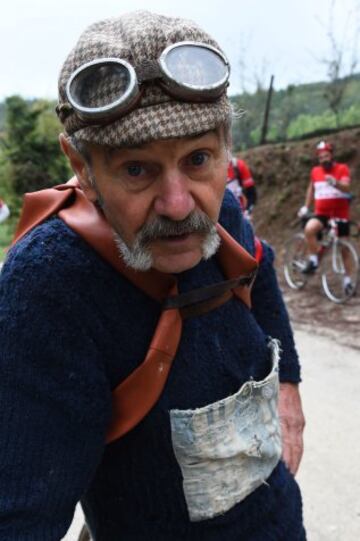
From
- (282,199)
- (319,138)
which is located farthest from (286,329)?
(319,138)

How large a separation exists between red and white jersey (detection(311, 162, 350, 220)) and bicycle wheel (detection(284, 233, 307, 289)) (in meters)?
0.74

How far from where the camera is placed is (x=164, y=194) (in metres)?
1.02

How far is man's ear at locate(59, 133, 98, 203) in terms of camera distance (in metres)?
1.09

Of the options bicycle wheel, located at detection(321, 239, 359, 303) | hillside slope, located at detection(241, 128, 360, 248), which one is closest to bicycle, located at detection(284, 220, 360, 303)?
bicycle wheel, located at detection(321, 239, 359, 303)

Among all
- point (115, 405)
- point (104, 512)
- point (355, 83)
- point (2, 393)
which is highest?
point (2, 393)

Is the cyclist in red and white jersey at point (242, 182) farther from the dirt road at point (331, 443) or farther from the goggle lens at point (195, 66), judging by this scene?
the goggle lens at point (195, 66)

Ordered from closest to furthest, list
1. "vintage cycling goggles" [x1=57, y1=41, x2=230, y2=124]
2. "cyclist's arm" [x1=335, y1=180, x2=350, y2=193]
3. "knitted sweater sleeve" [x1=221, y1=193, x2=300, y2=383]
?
1. "vintage cycling goggles" [x1=57, y1=41, x2=230, y2=124]
2. "knitted sweater sleeve" [x1=221, y1=193, x2=300, y2=383]
3. "cyclist's arm" [x1=335, y1=180, x2=350, y2=193]

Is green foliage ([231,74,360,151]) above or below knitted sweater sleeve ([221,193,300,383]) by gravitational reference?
below

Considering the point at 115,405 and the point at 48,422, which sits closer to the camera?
the point at 48,422

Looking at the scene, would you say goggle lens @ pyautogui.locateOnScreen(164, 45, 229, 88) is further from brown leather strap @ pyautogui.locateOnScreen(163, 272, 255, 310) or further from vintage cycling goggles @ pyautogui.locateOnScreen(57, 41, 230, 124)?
brown leather strap @ pyautogui.locateOnScreen(163, 272, 255, 310)

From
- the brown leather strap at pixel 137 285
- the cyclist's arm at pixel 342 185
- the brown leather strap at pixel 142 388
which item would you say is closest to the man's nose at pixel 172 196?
the brown leather strap at pixel 137 285

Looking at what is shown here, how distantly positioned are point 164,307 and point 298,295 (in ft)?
20.9

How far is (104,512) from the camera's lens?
1.24m

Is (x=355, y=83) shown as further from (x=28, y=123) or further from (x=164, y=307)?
(x=164, y=307)
